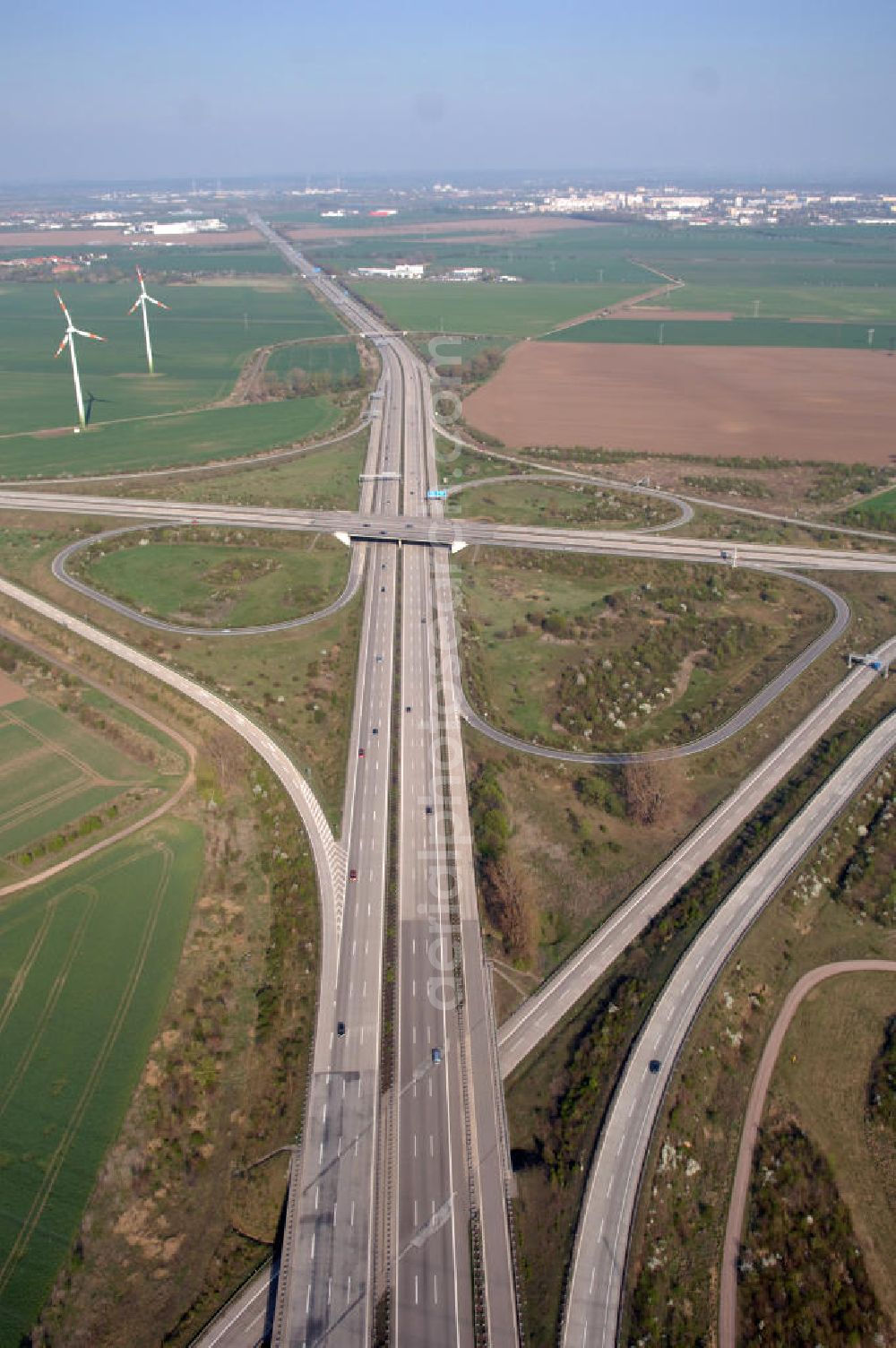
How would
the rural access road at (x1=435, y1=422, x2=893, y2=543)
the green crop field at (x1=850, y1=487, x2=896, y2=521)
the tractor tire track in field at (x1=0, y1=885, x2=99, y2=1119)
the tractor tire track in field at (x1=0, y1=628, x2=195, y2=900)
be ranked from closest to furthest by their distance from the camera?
the tractor tire track in field at (x1=0, y1=885, x2=99, y2=1119) < the tractor tire track in field at (x1=0, y1=628, x2=195, y2=900) < the rural access road at (x1=435, y1=422, x2=893, y2=543) < the green crop field at (x1=850, y1=487, x2=896, y2=521)

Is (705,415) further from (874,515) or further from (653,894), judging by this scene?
(653,894)

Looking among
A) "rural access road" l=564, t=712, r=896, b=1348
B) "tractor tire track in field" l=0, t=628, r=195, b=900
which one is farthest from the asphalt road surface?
"tractor tire track in field" l=0, t=628, r=195, b=900

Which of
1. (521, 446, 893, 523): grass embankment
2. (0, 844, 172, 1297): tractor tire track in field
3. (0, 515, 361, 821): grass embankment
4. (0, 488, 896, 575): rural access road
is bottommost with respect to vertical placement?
(0, 844, 172, 1297): tractor tire track in field

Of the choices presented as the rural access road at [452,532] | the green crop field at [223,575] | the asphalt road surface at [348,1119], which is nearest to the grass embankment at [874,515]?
the rural access road at [452,532]

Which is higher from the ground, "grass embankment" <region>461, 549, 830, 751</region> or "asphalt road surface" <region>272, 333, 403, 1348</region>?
"grass embankment" <region>461, 549, 830, 751</region>

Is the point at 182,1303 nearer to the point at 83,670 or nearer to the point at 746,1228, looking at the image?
the point at 746,1228

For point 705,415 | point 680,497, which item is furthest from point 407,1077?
point 705,415

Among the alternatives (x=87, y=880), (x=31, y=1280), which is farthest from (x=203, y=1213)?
(x=87, y=880)

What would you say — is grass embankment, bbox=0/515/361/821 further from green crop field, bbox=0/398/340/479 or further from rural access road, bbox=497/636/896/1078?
green crop field, bbox=0/398/340/479
